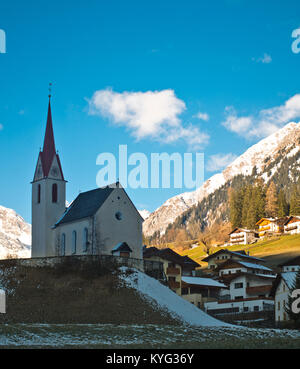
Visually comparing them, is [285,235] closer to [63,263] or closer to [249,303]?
[249,303]

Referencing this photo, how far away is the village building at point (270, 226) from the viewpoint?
138875mm

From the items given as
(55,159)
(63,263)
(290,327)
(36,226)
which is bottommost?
(290,327)

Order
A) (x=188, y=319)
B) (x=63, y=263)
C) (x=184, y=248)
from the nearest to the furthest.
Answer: (x=188, y=319)
(x=63, y=263)
(x=184, y=248)

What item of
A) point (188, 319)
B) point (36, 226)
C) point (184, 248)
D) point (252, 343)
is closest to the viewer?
point (252, 343)

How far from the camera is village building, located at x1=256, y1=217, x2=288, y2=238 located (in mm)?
138875

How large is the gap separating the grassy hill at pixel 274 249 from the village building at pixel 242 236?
360 centimetres

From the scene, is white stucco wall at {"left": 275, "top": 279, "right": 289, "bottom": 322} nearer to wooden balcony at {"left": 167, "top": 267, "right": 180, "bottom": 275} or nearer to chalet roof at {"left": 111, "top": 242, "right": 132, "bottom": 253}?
chalet roof at {"left": 111, "top": 242, "right": 132, "bottom": 253}

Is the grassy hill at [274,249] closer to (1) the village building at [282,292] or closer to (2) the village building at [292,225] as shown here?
(2) the village building at [292,225]

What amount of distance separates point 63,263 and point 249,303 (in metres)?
27.0

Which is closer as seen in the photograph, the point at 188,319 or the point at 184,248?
the point at 188,319

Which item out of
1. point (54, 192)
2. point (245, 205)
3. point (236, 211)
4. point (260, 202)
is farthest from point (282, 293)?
point (236, 211)

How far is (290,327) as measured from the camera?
5238 centimetres
